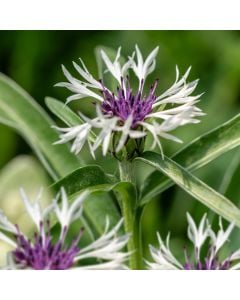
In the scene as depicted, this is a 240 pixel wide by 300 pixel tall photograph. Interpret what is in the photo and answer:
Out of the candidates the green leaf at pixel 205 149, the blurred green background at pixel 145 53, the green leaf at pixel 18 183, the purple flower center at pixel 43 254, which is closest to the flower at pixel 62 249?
the purple flower center at pixel 43 254

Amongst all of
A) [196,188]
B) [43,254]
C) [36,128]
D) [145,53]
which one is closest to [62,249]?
[43,254]

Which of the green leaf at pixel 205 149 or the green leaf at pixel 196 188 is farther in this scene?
the green leaf at pixel 205 149

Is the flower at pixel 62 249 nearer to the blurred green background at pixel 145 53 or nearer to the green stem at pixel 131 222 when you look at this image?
the green stem at pixel 131 222

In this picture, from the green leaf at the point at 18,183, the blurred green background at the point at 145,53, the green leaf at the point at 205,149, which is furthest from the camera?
the blurred green background at the point at 145,53

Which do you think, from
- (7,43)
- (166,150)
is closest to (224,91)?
(166,150)

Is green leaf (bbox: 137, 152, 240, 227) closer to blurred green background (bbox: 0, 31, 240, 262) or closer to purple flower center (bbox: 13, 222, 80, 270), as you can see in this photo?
purple flower center (bbox: 13, 222, 80, 270)
